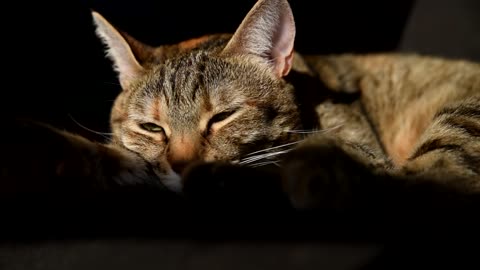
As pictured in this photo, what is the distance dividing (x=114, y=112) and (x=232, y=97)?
526 millimetres

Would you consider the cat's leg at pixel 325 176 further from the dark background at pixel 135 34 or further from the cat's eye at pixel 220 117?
the dark background at pixel 135 34

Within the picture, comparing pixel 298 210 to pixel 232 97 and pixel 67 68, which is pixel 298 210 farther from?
pixel 67 68

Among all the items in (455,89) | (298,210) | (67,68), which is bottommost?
(298,210)

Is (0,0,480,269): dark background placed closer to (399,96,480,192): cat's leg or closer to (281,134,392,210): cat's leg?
(281,134,392,210): cat's leg

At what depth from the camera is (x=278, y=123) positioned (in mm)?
1746

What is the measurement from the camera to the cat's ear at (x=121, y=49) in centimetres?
187

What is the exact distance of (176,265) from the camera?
110 cm

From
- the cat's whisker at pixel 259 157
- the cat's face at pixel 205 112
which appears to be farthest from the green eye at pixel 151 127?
the cat's whisker at pixel 259 157

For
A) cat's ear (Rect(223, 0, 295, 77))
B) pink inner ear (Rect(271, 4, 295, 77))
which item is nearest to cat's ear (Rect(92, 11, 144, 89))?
cat's ear (Rect(223, 0, 295, 77))

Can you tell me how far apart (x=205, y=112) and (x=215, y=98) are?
6cm

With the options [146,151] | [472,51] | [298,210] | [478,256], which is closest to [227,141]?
[146,151]

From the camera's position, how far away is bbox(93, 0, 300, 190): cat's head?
5.43ft

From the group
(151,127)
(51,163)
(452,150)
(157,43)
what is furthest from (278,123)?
(157,43)

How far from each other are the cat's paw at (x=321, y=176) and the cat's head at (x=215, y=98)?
306 mm
